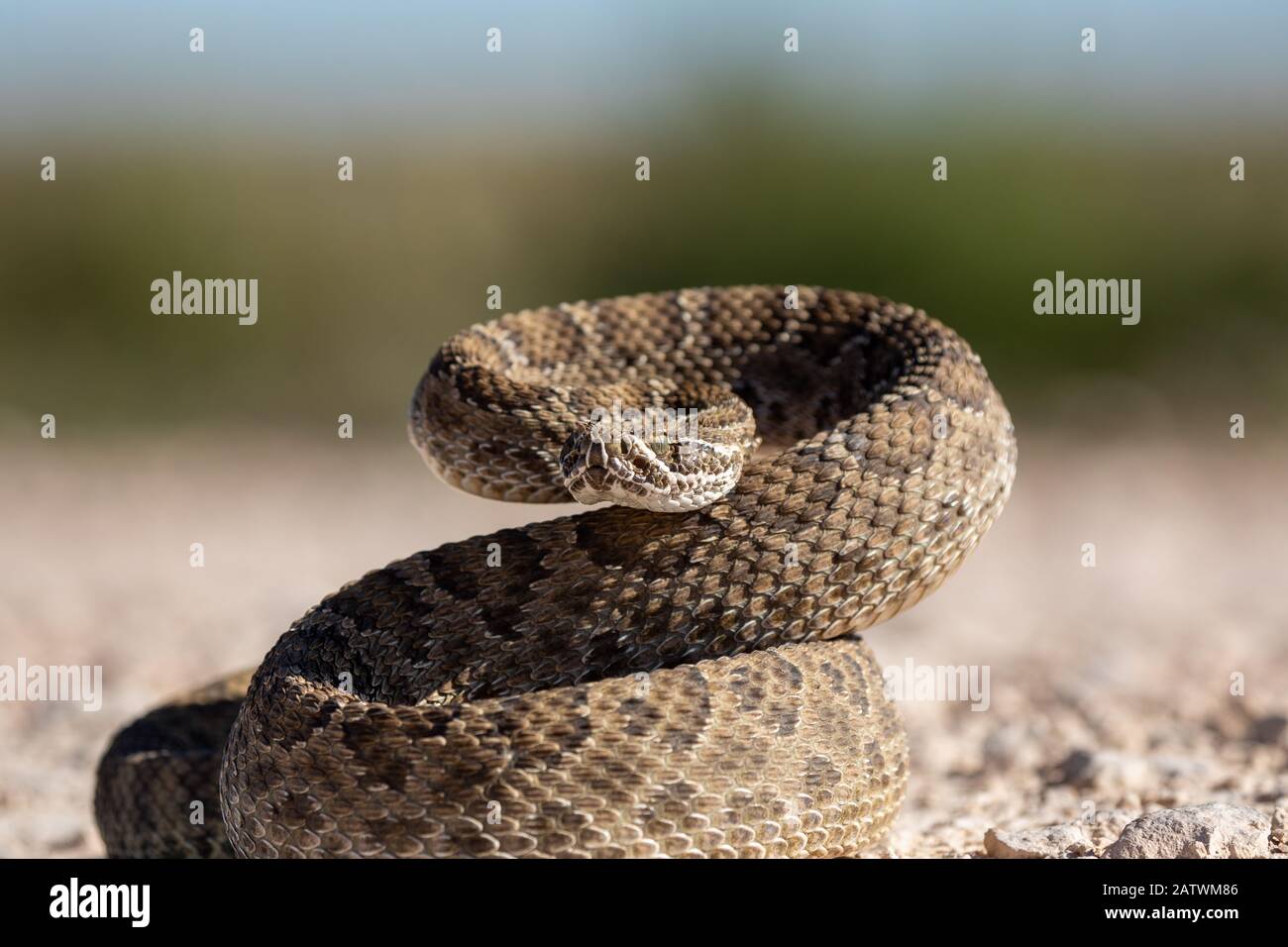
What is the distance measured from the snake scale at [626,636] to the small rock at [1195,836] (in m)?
1.22

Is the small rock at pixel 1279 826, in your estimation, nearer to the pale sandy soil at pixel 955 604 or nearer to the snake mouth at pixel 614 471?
the pale sandy soil at pixel 955 604

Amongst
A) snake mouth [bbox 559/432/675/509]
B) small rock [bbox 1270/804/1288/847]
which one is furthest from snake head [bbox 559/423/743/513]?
small rock [bbox 1270/804/1288/847]

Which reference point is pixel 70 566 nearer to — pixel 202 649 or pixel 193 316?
pixel 202 649

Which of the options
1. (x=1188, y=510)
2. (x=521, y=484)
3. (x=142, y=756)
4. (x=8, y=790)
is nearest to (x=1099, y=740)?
(x=521, y=484)

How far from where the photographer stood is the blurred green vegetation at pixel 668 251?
2525cm

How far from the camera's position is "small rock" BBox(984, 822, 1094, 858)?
6961 mm

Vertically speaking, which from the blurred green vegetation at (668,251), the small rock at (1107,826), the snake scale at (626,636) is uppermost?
the blurred green vegetation at (668,251)

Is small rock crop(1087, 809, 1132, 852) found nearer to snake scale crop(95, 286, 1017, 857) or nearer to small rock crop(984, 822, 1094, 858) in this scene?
small rock crop(984, 822, 1094, 858)

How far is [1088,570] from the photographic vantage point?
16.1 meters

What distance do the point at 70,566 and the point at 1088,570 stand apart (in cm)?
1209

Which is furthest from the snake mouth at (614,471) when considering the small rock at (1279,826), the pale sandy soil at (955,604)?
the small rock at (1279,826)

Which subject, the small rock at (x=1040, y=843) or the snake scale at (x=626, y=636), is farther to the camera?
the small rock at (x=1040, y=843)

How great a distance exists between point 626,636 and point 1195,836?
2.89 metres

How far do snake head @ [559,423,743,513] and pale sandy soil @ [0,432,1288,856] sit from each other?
221cm
